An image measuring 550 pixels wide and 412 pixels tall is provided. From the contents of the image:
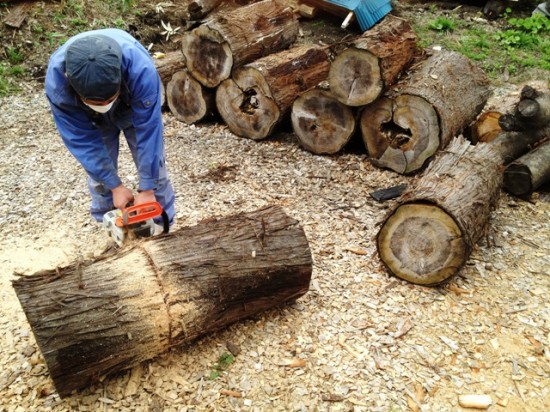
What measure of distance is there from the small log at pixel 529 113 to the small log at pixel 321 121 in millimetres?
1364

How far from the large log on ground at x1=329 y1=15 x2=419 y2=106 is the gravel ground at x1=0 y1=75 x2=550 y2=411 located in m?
0.75

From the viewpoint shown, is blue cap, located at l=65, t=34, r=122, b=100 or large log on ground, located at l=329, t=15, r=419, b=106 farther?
large log on ground, located at l=329, t=15, r=419, b=106

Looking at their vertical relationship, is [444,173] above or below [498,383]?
above

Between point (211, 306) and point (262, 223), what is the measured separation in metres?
0.55

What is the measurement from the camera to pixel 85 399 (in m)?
2.33

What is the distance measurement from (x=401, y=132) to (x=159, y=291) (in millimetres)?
2884

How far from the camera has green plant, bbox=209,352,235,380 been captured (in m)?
2.49

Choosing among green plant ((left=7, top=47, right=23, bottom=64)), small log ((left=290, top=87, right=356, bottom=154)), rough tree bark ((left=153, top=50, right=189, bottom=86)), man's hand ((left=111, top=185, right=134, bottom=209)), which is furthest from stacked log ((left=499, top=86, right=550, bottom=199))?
green plant ((left=7, top=47, right=23, bottom=64))

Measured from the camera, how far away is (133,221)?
8.10ft

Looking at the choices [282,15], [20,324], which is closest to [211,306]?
[20,324]

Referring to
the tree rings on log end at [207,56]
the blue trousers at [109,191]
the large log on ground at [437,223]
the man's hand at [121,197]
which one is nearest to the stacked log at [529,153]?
the large log on ground at [437,223]

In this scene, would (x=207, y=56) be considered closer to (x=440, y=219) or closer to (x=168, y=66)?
(x=168, y=66)

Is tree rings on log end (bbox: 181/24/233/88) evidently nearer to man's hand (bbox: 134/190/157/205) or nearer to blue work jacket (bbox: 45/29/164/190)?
blue work jacket (bbox: 45/29/164/190)

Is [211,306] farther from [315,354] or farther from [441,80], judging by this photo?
[441,80]
